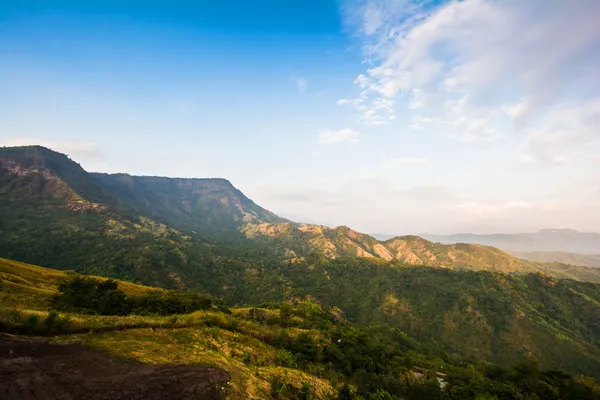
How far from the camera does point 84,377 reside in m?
Result: 16.2

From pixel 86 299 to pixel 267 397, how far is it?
3370cm

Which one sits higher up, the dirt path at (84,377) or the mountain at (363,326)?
the dirt path at (84,377)

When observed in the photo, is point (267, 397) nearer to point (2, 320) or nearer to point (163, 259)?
point (2, 320)

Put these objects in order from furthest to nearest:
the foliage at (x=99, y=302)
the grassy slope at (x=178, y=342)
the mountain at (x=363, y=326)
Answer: the foliage at (x=99, y=302)
the mountain at (x=363, y=326)
the grassy slope at (x=178, y=342)

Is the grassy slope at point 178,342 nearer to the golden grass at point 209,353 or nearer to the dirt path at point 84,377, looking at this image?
the golden grass at point 209,353

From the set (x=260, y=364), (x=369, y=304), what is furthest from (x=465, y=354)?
(x=260, y=364)

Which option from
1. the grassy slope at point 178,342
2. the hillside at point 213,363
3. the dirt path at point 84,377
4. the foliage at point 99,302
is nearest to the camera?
the dirt path at point 84,377

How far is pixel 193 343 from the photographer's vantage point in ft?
92.0

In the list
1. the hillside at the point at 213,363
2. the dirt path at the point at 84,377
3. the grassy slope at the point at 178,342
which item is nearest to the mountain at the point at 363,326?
the grassy slope at the point at 178,342

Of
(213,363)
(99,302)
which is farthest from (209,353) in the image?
(99,302)

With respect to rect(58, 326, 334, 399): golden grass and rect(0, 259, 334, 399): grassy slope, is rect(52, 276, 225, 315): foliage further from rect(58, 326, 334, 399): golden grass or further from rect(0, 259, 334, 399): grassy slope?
rect(58, 326, 334, 399): golden grass

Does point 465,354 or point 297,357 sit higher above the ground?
point 297,357

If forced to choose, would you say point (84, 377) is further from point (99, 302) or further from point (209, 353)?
point (99, 302)

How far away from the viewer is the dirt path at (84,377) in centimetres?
1408
